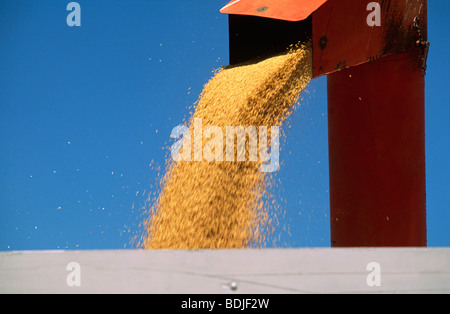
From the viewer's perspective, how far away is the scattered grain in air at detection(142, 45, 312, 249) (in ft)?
4.64

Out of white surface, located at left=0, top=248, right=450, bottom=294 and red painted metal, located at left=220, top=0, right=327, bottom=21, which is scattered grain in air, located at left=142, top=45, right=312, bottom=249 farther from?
white surface, located at left=0, top=248, right=450, bottom=294

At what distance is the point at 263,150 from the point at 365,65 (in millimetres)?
393

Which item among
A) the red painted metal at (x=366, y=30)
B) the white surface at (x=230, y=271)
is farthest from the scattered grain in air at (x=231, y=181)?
the white surface at (x=230, y=271)

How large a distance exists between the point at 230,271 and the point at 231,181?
1.01 metres

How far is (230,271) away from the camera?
0.48 m

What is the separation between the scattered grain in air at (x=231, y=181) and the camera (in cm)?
141

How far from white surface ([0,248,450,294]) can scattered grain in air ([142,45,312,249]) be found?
91cm

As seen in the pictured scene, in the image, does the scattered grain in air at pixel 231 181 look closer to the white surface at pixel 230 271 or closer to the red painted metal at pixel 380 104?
the red painted metal at pixel 380 104

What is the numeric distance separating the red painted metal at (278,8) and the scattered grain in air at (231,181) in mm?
117

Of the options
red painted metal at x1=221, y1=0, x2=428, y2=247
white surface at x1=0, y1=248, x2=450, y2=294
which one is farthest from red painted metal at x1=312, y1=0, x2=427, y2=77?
white surface at x1=0, y1=248, x2=450, y2=294
